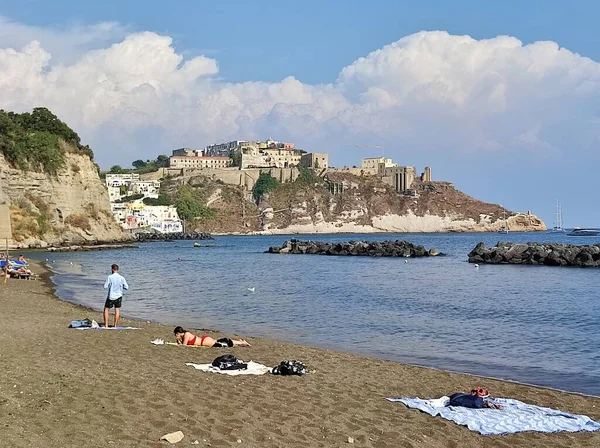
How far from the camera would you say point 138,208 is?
141500 millimetres

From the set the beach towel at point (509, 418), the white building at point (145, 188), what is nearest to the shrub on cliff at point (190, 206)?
the white building at point (145, 188)

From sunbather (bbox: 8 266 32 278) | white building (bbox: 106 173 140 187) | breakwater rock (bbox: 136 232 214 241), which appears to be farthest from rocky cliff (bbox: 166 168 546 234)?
sunbather (bbox: 8 266 32 278)

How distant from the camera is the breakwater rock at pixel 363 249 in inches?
2913

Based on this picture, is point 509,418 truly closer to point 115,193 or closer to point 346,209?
point 346,209

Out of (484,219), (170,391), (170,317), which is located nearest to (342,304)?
(170,317)

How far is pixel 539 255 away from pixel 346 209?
380ft

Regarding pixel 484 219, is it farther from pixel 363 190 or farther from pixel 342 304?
pixel 342 304

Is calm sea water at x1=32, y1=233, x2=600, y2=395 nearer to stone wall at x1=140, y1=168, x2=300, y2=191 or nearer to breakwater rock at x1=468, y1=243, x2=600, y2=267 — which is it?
breakwater rock at x1=468, y1=243, x2=600, y2=267

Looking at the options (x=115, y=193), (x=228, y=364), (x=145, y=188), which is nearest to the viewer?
(x=228, y=364)

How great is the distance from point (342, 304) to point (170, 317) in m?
8.14

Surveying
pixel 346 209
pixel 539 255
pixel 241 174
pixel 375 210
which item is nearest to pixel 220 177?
pixel 241 174

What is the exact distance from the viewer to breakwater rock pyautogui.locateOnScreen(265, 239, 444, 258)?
74.0 metres

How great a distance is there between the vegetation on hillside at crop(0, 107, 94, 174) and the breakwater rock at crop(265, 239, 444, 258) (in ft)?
98.5

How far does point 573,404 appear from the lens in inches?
414
